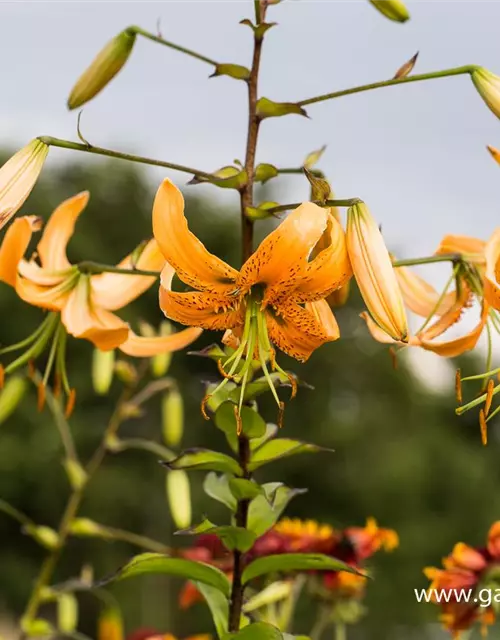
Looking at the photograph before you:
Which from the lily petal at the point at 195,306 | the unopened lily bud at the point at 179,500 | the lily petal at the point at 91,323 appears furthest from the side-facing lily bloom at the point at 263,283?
the unopened lily bud at the point at 179,500

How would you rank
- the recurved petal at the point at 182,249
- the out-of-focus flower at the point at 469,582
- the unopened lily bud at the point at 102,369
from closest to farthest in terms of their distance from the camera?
1. the recurved petal at the point at 182,249
2. the out-of-focus flower at the point at 469,582
3. the unopened lily bud at the point at 102,369

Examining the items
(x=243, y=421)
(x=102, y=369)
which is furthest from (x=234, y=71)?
(x=102, y=369)

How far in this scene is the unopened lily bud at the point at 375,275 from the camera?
2.07 ft

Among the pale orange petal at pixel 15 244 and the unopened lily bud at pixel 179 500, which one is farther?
the unopened lily bud at pixel 179 500

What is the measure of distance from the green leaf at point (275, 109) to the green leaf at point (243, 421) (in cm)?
21

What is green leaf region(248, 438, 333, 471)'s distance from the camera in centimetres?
69

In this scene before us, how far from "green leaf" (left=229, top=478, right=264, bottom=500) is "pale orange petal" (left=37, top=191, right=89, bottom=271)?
1.00ft

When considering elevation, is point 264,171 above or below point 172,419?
above

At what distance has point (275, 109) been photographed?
27.3 inches

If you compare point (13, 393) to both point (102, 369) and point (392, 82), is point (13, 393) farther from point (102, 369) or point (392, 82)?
point (392, 82)

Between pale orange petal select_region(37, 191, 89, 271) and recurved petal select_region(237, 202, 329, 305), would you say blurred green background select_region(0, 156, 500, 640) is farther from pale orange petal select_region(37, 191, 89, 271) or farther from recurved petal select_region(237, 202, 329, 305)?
recurved petal select_region(237, 202, 329, 305)

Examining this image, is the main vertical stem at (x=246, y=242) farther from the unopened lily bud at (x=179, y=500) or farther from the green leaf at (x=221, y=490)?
the unopened lily bud at (x=179, y=500)

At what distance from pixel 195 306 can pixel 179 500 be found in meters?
0.39

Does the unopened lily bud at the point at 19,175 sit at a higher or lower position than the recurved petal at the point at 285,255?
higher
